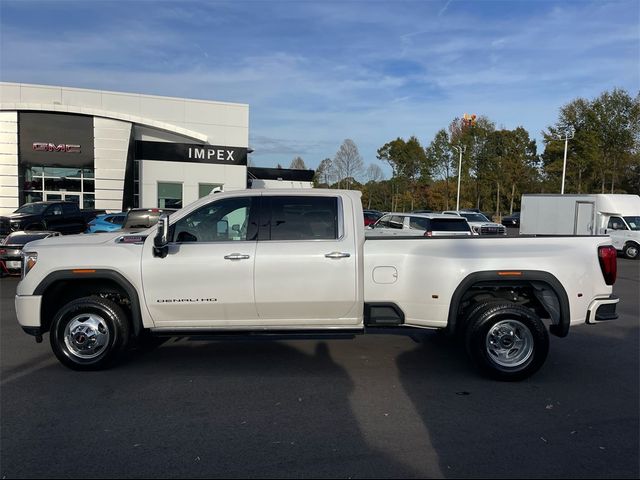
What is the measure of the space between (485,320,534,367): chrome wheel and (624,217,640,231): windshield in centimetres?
1939

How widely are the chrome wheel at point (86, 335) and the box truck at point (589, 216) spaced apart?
21.4m

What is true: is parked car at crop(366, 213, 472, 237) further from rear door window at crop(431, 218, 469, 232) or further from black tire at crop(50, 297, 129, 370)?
black tire at crop(50, 297, 129, 370)

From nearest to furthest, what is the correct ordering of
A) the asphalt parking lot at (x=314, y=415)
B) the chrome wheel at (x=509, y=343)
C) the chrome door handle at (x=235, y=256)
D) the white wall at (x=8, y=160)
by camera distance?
the asphalt parking lot at (x=314, y=415)
the chrome door handle at (x=235, y=256)
the chrome wheel at (x=509, y=343)
the white wall at (x=8, y=160)

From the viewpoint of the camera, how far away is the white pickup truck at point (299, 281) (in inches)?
207

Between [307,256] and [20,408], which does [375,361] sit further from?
[20,408]

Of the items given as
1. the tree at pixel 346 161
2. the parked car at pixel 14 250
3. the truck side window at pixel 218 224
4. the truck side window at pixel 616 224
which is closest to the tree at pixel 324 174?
the tree at pixel 346 161

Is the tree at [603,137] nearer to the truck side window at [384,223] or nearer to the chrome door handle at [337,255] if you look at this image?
the truck side window at [384,223]

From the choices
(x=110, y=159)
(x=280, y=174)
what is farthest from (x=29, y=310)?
(x=280, y=174)

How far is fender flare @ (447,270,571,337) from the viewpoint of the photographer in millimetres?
5250

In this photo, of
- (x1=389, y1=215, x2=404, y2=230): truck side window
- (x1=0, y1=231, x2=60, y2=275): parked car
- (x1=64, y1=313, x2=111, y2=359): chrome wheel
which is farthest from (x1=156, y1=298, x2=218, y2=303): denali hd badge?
(x1=389, y1=215, x2=404, y2=230): truck side window

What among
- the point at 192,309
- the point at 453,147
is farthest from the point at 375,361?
the point at 453,147

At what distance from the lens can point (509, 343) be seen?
5.41m

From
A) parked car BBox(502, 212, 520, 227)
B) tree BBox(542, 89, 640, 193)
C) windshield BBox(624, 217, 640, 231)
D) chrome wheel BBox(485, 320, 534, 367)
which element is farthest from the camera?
parked car BBox(502, 212, 520, 227)

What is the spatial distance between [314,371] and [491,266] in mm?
2186
